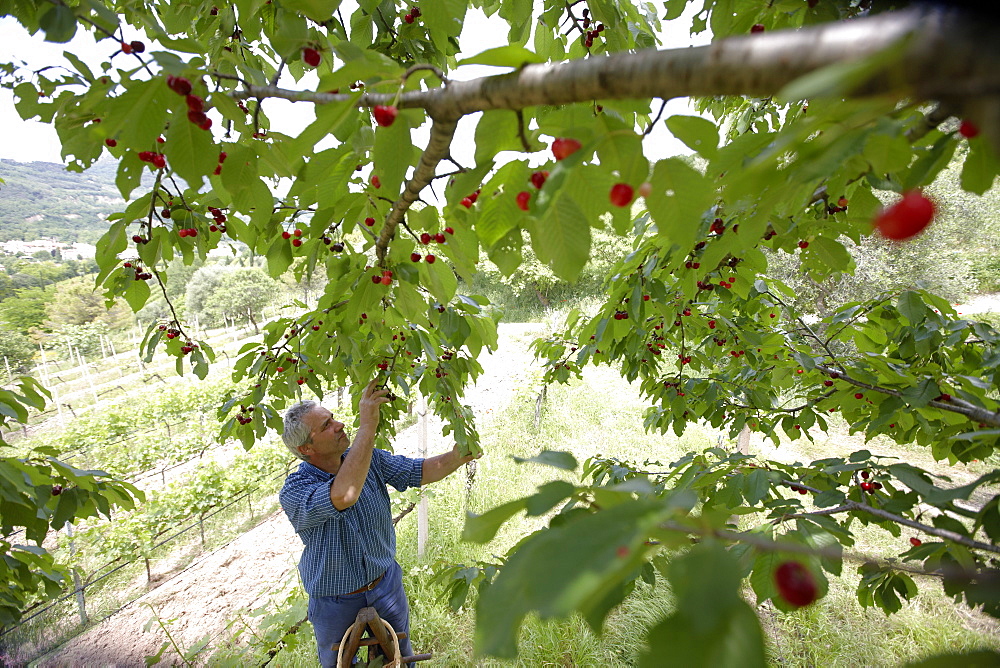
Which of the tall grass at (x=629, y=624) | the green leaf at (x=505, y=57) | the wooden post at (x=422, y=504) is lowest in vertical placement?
the tall grass at (x=629, y=624)

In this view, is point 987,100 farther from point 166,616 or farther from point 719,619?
point 166,616

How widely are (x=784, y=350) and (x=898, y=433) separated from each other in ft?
1.96

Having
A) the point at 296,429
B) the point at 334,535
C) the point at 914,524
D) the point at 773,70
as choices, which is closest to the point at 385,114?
the point at 773,70

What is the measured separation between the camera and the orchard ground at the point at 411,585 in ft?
11.5

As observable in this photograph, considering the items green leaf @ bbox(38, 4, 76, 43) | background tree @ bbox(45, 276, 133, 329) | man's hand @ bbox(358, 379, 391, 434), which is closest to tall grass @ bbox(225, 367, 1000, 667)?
man's hand @ bbox(358, 379, 391, 434)

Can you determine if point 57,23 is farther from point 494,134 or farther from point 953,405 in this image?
point 953,405

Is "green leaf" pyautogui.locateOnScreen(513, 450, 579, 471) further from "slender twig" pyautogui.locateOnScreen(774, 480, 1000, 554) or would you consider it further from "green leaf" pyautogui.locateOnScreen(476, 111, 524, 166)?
"slender twig" pyautogui.locateOnScreen(774, 480, 1000, 554)

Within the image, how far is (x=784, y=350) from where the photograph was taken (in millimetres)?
2051

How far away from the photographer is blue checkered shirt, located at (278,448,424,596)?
84.1 inches

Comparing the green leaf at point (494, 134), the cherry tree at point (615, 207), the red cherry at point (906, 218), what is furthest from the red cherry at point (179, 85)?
the red cherry at point (906, 218)

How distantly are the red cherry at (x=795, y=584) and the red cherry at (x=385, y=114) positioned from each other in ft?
2.58

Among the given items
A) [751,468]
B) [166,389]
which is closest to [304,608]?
[751,468]

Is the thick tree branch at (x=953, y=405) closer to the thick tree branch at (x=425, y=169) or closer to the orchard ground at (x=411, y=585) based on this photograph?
the orchard ground at (x=411, y=585)

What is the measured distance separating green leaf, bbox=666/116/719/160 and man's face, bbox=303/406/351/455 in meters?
2.20
